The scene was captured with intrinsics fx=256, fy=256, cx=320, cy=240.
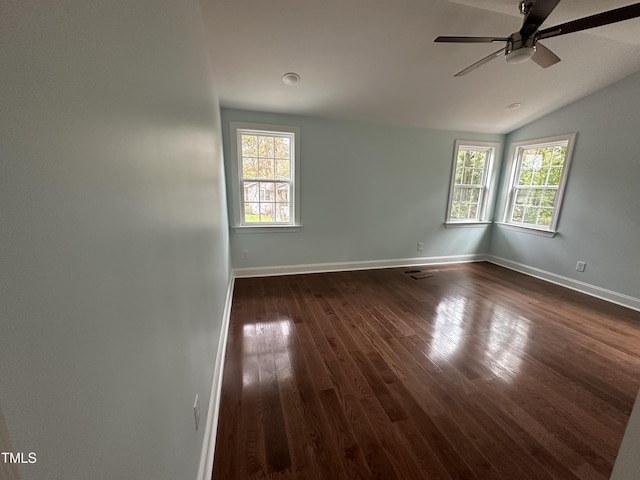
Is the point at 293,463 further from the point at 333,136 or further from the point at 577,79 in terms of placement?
the point at 577,79

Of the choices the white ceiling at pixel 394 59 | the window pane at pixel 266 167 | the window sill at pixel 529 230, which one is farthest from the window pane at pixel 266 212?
the window sill at pixel 529 230

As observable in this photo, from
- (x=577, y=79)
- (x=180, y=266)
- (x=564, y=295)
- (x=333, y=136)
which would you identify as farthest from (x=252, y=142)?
(x=564, y=295)

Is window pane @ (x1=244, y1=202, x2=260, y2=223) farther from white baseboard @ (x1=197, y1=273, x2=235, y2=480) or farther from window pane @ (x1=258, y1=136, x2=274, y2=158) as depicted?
white baseboard @ (x1=197, y1=273, x2=235, y2=480)

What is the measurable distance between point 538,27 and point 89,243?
261cm

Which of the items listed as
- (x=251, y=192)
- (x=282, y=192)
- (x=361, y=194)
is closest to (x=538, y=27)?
(x=361, y=194)

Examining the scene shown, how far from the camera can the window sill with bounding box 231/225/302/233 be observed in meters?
3.52

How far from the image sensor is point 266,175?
3.51 m

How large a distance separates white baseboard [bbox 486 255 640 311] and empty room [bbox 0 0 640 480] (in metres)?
0.03

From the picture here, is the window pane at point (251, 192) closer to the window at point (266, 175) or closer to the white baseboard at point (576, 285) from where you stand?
the window at point (266, 175)

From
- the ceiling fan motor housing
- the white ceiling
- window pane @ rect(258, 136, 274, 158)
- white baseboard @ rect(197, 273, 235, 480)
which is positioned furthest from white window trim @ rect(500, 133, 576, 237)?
white baseboard @ rect(197, 273, 235, 480)

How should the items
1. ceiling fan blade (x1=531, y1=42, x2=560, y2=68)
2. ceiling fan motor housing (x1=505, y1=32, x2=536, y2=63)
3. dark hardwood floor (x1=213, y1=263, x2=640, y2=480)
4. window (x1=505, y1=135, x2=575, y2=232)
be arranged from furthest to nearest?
1. window (x1=505, y1=135, x2=575, y2=232)
2. ceiling fan blade (x1=531, y1=42, x2=560, y2=68)
3. ceiling fan motor housing (x1=505, y1=32, x2=536, y2=63)
4. dark hardwood floor (x1=213, y1=263, x2=640, y2=480)

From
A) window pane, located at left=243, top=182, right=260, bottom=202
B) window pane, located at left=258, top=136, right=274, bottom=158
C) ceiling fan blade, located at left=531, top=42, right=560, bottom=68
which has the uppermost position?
ceiling fan blade, located at left=531, top=42, right=560, bottom=68

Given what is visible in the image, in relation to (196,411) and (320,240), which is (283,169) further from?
(196,411)

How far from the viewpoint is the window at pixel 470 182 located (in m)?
4.34
